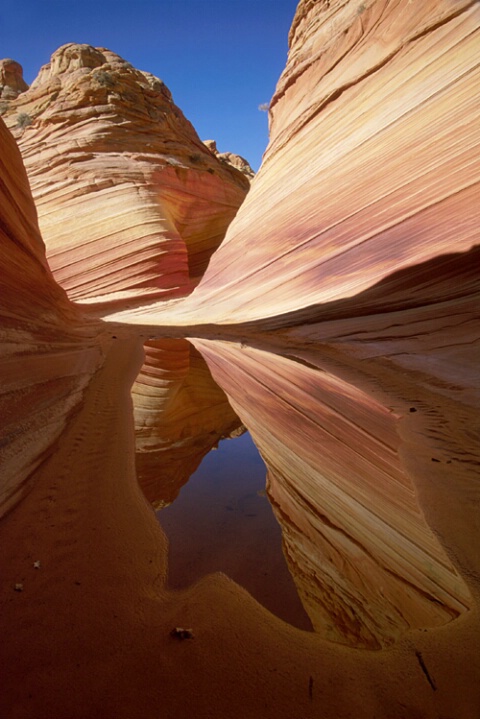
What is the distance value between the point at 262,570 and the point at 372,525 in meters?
0.53

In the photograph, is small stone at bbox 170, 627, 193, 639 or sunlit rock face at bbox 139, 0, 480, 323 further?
sunlit rock face at bbox 139, 0, 480, 323

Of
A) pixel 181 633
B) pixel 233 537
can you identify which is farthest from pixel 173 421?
pixel 181 633

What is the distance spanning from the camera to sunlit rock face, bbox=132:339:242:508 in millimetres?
2570

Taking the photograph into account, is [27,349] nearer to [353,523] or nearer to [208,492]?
[208,492]

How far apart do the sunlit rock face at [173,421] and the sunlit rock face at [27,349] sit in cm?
63

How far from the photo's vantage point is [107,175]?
15.1 meters

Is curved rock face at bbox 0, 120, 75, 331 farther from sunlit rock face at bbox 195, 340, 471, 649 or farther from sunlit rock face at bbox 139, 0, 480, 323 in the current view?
sunlit rock face at bbox 139, 0, 480, 323

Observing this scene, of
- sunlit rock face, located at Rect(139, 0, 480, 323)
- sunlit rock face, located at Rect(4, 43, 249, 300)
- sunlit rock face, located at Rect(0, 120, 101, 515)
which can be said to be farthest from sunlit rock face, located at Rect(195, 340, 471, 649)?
sunlit rock face, located at Rect(4, 43, 249, 300)

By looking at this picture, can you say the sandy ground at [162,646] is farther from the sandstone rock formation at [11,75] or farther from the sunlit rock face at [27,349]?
the sandstone rock formation at [11,75]

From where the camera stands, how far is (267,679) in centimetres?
109

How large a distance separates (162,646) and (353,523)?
97 cm

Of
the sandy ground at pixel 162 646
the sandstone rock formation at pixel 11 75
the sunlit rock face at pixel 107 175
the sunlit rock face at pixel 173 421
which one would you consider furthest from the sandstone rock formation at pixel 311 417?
the sandstone rock formation at pixel 11 75

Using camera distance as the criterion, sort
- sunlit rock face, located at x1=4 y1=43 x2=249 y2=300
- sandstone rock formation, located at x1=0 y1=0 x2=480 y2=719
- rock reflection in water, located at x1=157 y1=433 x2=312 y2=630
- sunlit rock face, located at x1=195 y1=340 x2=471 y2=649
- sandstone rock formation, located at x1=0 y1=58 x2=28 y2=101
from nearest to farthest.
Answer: sandstone rock formation, located at x1=0 y1=0 x2=480 y2=719
sunlit rock face, located at x1=195 y1=340 x2=471 y2=649
rock reflection in water, located at x1=157 y1=433 x2=312 y2=630
sunlit rock face, located at x1=4 y1=43 x2=249 y2=300
sandstone rock formation, located at x1=0 y1=58 x2=28 y2=101

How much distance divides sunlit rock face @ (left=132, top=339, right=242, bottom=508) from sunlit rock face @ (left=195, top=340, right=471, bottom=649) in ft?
1.46
